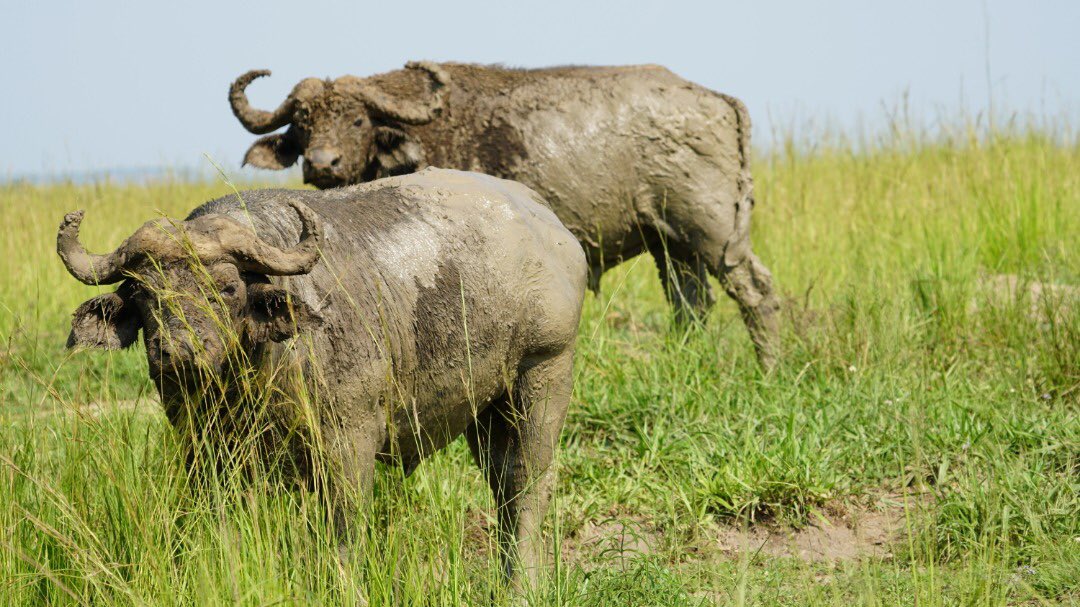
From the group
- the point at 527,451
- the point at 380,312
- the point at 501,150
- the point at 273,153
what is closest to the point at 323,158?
the point at 273,153

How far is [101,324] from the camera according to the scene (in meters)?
3.49

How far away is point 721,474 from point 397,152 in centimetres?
319

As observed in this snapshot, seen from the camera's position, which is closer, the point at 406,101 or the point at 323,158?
the point at 323,158

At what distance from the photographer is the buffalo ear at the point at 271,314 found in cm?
348

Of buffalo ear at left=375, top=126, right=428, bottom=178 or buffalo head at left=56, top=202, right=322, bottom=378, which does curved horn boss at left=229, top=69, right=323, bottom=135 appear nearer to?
buffalo ear at left=375, top=126, right=428, bottom=178

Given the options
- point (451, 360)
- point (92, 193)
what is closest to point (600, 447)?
point (451, 360)

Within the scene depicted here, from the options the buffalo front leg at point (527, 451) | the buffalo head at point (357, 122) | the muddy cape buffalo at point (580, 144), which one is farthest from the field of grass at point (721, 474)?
the buffalo head at point (357, 122)

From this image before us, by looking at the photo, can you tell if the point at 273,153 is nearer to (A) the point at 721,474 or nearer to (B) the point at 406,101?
(B) the point at 406,101

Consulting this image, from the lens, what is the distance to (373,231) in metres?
4.08

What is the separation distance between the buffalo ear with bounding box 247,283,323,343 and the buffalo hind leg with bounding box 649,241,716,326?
453 cm

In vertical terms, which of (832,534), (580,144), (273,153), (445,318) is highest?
(273,153)

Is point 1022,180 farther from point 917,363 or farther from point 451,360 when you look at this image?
point 451,360

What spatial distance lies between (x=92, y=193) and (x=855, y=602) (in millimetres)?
12367

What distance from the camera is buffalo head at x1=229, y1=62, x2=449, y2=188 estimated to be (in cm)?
717
